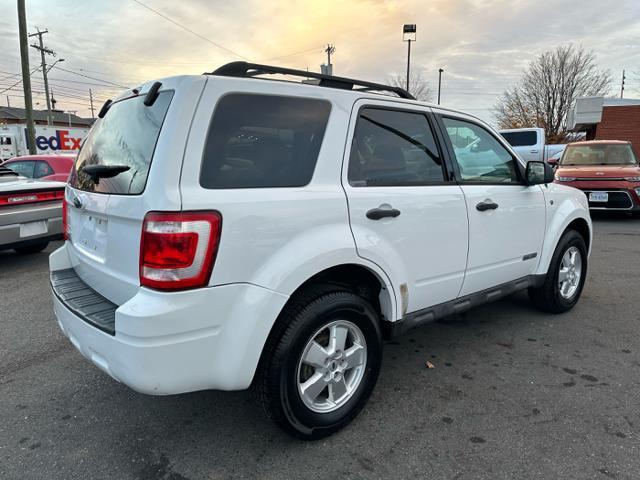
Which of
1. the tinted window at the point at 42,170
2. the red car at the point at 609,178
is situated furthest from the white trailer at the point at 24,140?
the red car at the point at 609,178

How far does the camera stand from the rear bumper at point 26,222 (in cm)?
557

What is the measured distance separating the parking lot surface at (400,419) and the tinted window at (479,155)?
1350 mm

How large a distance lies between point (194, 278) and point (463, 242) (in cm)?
190

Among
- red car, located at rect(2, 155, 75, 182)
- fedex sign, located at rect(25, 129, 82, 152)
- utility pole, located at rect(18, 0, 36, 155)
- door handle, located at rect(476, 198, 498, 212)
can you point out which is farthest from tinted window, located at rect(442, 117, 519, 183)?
fedex sign, located at rect(25, 129, 82, 152)

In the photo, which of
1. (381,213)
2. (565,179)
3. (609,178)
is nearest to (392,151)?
(381,213)

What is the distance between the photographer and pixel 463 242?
3080 mm

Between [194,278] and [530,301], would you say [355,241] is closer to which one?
[194,278]

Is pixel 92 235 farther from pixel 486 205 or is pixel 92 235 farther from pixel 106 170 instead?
pixel 486 205

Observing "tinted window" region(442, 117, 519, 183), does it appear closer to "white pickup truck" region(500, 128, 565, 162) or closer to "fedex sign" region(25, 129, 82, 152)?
"white pickup truck" region(500, 128, 565, 162)

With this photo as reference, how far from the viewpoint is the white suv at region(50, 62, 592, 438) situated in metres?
1.95

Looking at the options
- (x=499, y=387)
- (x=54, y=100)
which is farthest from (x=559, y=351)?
(x=54, y=100)

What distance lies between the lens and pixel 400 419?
2643 mm

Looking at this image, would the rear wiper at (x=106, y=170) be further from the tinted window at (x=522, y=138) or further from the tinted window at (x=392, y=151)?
the tinted window at (x=522, y=138)

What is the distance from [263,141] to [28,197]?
4927 mm
